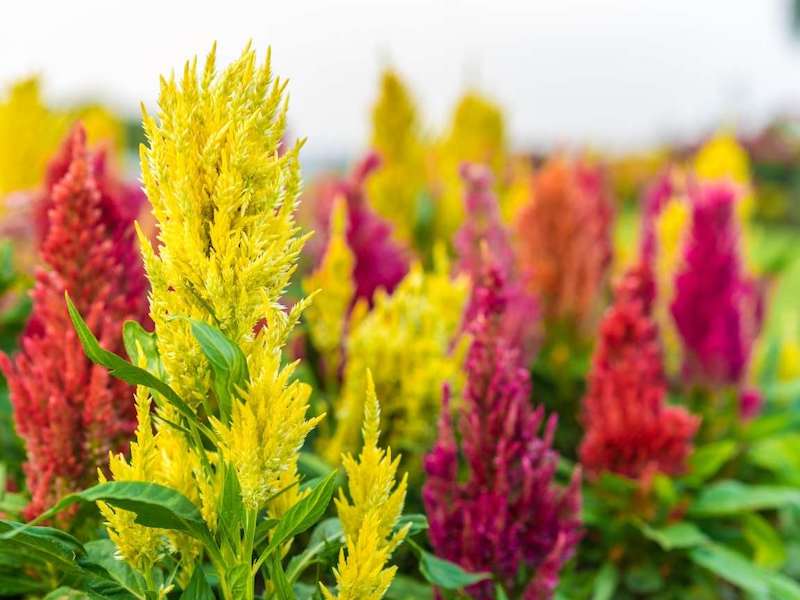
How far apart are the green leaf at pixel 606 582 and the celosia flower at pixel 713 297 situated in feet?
2.25

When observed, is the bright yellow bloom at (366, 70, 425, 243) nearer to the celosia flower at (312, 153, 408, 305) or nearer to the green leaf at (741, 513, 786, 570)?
the celosia flower at (312, 153, 408, 305)

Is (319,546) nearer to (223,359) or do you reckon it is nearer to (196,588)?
(196,588)

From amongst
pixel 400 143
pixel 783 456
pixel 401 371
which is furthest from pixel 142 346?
pixel 400 143

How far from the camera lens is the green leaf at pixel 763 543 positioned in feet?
8.48

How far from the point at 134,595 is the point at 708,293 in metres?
1.93

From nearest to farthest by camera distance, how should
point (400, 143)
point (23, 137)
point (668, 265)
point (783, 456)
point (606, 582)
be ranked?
point (606, 582) < point (783, 456) < point (668, 265) < point (23, 137) < point (400, 143)

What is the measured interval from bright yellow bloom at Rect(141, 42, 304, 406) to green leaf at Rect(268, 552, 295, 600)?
264mm

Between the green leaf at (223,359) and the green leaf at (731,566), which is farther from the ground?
the green leaf at (223,359)

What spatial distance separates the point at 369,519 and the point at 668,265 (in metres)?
2.11

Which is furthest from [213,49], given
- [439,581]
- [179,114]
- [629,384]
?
[629,384]

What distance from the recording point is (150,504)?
121cm

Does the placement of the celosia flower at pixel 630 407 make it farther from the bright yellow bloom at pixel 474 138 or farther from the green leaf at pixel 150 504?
the bright yellow bloom at pixel 474 138

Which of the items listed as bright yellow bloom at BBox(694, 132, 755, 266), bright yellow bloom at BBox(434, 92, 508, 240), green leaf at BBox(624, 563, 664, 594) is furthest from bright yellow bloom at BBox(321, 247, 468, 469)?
bright yellow bloom at BBox(694, 132, 755, 266)

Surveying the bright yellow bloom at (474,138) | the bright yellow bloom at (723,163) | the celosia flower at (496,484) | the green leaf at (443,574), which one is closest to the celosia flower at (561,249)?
the bright yellow bloom at (474,138)
